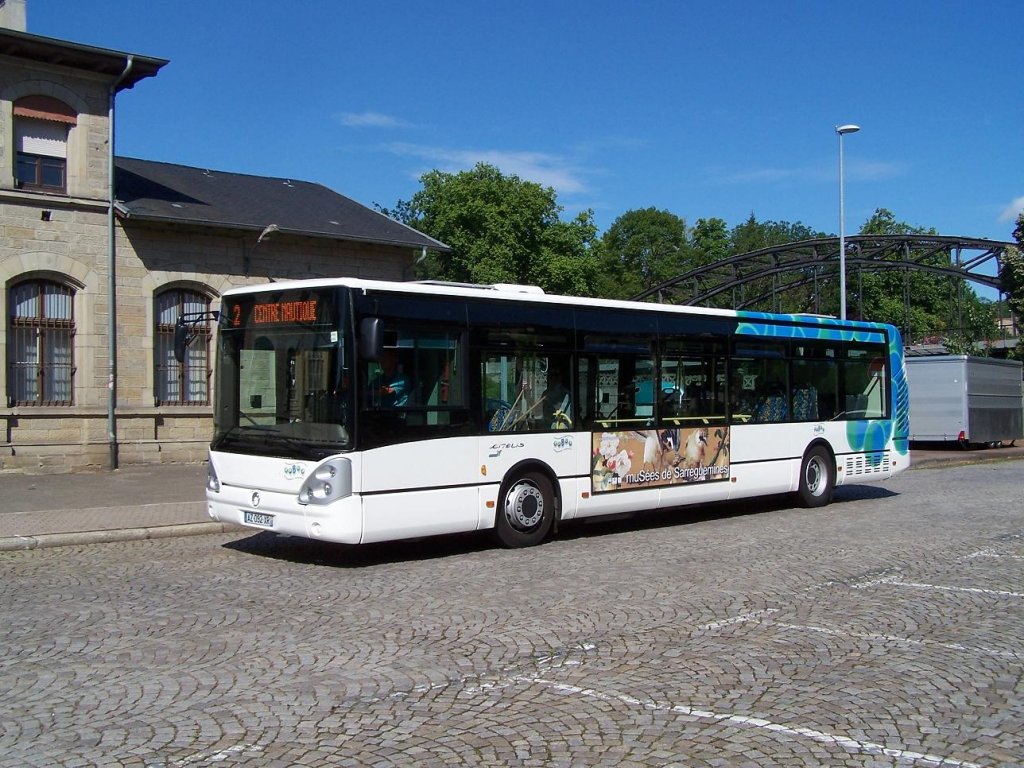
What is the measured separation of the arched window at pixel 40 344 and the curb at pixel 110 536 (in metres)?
8.77

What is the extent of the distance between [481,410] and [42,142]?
44.4 feet

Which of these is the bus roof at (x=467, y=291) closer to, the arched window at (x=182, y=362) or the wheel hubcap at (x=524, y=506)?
the wheel hubcap at (x=524, y=506)

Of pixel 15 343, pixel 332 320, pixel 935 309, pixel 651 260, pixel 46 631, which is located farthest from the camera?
pixel 651 260

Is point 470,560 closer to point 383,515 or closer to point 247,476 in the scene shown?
point 383,515

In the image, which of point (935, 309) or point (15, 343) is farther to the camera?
point (935, 309)

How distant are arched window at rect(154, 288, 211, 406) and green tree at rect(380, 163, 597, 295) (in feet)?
119

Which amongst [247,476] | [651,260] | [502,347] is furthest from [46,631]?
[651,260]

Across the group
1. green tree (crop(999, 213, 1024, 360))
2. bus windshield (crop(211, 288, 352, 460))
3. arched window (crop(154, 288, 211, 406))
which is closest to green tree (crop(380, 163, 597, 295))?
green tree (crop(999, 213, 1024, 360))

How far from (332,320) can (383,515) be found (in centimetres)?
200

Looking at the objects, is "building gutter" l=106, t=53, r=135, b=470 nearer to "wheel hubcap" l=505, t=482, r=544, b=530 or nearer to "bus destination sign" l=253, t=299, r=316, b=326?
"bus destination sign" l=253, t=299, r=316, b=326

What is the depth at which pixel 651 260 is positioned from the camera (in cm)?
9400

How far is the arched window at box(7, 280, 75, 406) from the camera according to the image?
19.8 meters

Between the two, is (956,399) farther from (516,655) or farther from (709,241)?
(709,241)

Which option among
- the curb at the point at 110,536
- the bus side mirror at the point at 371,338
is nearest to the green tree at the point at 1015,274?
the curb at the point at 110,536
